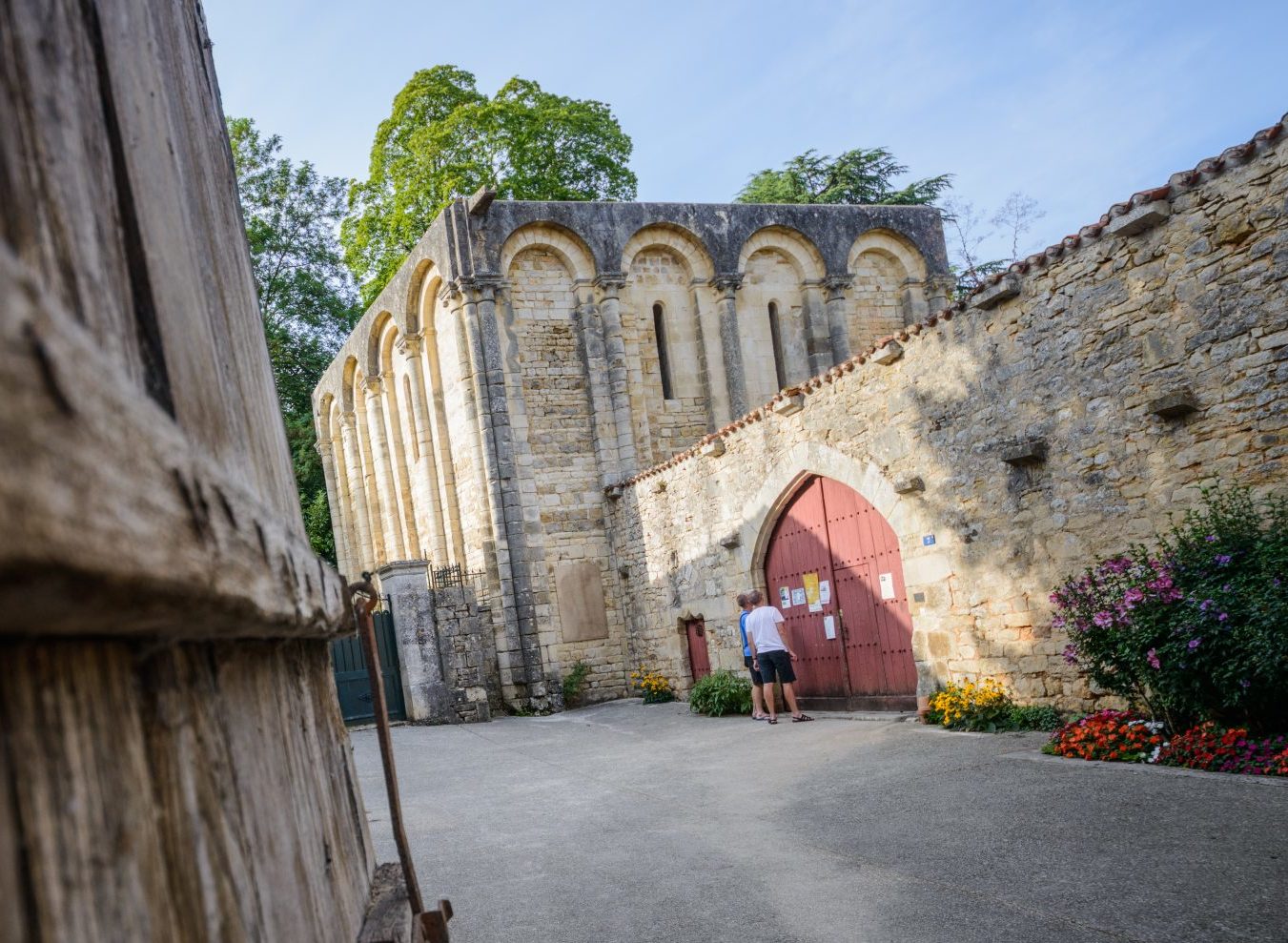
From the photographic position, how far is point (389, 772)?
2273 mm

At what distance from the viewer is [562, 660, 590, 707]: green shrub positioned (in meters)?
17.3

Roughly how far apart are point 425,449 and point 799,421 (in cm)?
1001

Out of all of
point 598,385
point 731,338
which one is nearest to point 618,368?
point 598,385

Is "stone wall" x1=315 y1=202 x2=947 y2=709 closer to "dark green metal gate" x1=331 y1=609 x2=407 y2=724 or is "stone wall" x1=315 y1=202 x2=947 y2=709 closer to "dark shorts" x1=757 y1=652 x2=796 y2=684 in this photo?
"dark green metal gate" x1=331 y1=609 x2=407 y2=724

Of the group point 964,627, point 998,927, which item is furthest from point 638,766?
point 998,927

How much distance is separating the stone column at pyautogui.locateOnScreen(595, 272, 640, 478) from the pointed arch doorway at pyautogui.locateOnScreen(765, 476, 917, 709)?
16.5ft

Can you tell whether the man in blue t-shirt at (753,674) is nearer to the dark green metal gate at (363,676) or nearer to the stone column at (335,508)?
the dark green metal gate at (363,676)

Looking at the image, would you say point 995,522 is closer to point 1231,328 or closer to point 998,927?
point 1231,328

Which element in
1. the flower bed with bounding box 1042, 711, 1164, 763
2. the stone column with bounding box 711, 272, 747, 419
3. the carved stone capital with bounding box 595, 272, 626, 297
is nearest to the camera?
the flower bed with bounding box 1042, 711, 1164, 763

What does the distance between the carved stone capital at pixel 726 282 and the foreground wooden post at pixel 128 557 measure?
17.9 metres

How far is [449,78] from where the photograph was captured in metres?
30.5

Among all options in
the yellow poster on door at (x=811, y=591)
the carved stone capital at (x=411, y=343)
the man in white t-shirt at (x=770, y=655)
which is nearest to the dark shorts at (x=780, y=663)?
the man in white t-shirt at (x=770, y=655)

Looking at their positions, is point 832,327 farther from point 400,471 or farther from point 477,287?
point 400,471

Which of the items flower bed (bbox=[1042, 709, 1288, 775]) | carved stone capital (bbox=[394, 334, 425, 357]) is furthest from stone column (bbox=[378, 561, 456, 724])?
flower bed (bbox=[1042, 709, 1288, 775])
